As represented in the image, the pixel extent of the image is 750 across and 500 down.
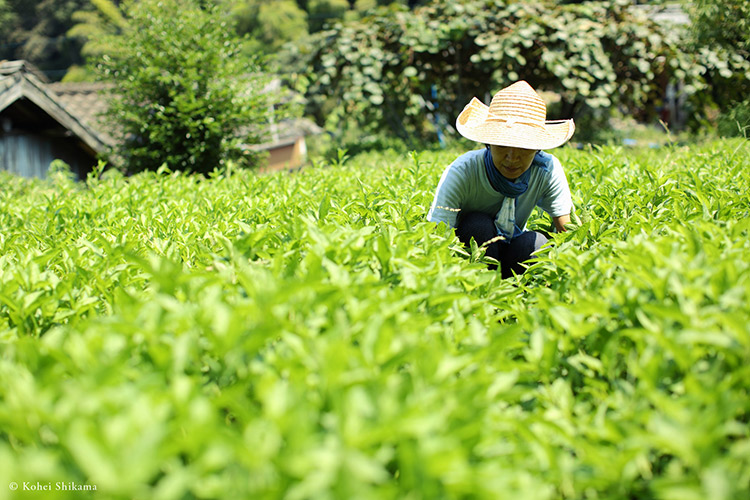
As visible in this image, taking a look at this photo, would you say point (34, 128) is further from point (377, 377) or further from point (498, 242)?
point (377, 377)

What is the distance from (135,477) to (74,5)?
67.5 metres

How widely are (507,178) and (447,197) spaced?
13.7 inches

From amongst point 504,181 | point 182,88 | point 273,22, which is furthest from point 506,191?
point 273,22

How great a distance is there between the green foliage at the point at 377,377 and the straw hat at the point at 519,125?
2.82ft

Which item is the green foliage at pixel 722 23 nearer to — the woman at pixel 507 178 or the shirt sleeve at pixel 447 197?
the woman at pixel 507 178

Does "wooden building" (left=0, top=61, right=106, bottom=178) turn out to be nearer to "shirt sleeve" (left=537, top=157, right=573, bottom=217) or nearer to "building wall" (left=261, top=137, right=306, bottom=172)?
"shirt sleeve" (left=537, top=157, right=573, bottom=217)

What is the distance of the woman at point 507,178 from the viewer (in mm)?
3035

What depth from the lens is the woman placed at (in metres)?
3.04

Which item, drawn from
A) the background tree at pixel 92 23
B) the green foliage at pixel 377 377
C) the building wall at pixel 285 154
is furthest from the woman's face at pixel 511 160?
the background tree at pixel 92 23

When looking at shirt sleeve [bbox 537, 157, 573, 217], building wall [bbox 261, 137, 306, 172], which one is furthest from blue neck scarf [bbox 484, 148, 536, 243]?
building wall [bbox 261, 137, 306, 172]

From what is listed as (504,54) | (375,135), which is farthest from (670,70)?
(375,135)

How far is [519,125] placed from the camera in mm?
3002

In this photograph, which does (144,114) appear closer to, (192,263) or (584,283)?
(192,263)

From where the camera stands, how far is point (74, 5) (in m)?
56.7
